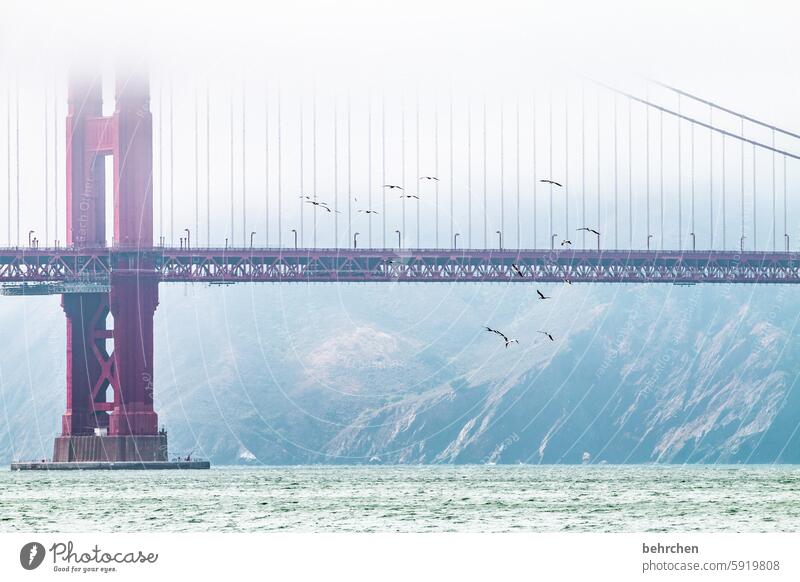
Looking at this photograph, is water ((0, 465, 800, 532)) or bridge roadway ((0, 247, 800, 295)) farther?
bridge roadway ((0, 247, 800, 295))

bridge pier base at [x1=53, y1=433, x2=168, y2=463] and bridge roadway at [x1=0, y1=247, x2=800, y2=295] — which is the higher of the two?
bridge roadway at [x1=0, y1=247, x2=800, y2=295]

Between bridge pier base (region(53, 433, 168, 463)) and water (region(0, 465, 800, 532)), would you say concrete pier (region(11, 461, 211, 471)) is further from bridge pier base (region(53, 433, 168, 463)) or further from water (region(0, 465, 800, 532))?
water (region(0, 465, 800, 532))

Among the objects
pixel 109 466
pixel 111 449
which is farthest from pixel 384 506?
pixel 111 449

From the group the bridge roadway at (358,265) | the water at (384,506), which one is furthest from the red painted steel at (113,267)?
the water at (384,506)

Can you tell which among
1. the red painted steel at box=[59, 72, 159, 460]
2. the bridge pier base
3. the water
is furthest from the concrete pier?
the water

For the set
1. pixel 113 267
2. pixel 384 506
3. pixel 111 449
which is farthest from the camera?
pixel 111 449

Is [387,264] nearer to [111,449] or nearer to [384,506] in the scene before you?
[111,449]

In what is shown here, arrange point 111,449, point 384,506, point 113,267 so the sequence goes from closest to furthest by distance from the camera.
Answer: point 384,506 < point 113,267 < point 111,449
